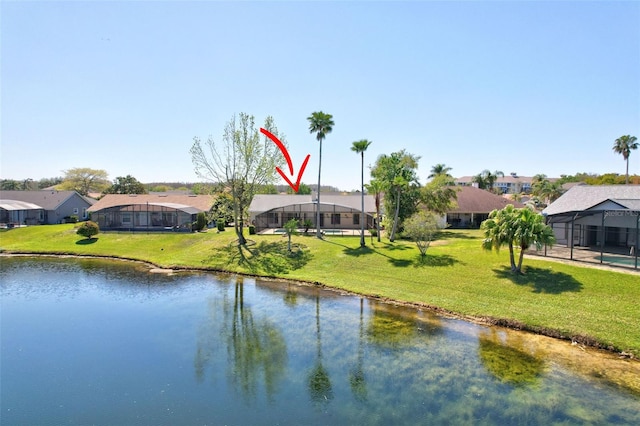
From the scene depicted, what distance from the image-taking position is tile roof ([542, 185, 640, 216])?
26.9 meters

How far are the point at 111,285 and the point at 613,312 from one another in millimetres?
30775

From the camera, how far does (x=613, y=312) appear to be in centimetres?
1844

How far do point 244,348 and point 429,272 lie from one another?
15.4m

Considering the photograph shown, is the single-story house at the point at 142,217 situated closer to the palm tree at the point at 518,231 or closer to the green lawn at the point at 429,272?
the green lawn at the point at 429,272

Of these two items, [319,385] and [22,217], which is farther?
[22,217]

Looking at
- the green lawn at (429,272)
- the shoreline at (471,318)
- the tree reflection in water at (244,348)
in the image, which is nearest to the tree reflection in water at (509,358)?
the shoreline at (471,318)

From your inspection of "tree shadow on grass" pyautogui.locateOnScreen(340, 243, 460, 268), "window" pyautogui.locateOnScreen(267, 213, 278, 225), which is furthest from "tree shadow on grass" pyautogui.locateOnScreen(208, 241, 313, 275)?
"window" pyautogui.locateOnScreen(267, 213, 278, 225)

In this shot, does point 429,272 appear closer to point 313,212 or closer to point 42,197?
point 313,212

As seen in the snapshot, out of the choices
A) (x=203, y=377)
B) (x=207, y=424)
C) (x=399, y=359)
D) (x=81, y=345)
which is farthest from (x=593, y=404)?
(x=81, y=345)

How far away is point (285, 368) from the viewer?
48.8 feet

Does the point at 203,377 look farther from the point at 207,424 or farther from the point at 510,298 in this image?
the point at 510,298

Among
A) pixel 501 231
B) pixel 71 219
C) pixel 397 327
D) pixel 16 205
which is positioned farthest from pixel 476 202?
pixel 16 205

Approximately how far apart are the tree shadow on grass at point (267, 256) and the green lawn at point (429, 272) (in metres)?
0.09

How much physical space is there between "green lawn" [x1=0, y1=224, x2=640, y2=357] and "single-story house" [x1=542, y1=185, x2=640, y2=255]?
17.4ft
